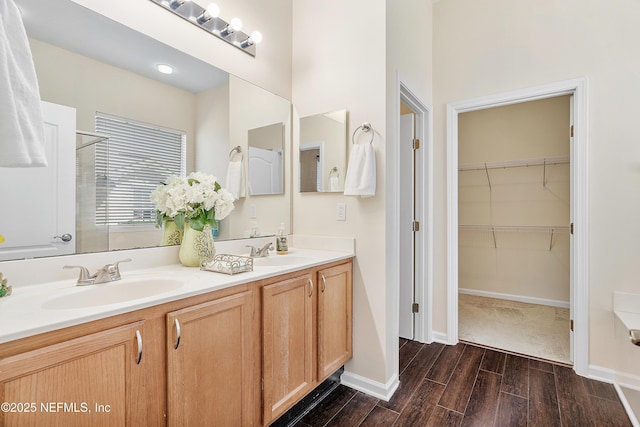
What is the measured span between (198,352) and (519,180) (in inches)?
164

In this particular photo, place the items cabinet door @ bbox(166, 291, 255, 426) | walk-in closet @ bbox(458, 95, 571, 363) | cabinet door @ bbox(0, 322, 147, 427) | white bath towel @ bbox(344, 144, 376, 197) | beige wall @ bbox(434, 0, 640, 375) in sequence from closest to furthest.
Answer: cabinet door @ bbox(0, 322, 147, 427), cabinet door @ bbox(166, 291, 255, 426), white bath towel @ bbox(344, 144, 376, 197), beige wall @ bbox(434, 0, 640, 375), walk-in closet @ bbox(458, 95, 571, 363)

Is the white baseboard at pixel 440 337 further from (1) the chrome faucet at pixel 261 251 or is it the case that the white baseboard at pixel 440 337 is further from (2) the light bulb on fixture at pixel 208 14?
(2) the light bulb on fixture at pixel 208 14

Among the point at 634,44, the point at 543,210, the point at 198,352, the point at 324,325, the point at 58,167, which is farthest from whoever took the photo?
the point at 543,210

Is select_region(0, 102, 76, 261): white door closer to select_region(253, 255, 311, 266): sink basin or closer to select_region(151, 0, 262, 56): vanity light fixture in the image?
select_region(151, 0, 262, 56): vanity light fixture

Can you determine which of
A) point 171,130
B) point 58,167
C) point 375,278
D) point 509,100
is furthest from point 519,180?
point 58,167

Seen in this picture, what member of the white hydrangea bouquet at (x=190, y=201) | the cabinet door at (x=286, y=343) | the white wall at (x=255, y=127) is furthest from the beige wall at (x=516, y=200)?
the white hydrangea bouquet at (x=190, y=201)

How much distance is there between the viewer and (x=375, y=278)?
1937mm

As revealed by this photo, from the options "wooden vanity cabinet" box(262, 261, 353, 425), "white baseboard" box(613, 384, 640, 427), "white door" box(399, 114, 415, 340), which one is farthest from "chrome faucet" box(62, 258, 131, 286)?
"white baseboard" box(613, 384, 640, 427)

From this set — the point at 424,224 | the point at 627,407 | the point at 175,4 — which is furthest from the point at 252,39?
the point at 627,407

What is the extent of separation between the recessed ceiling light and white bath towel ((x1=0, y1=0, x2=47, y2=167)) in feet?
2.28

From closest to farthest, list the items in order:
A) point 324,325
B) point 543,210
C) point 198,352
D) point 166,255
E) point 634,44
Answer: point 198,352 → point 166,255 → point 324,325 → point 634,44 → point 543,210

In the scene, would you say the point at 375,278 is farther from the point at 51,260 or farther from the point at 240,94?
the point at 51,260

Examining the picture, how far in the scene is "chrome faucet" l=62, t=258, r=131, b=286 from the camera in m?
1.18

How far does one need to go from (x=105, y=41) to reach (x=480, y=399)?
2.77 meters
